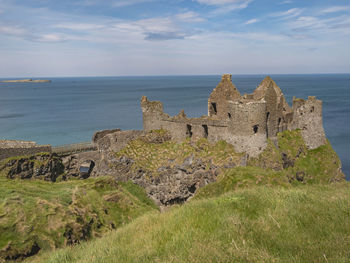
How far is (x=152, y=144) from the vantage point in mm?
25797

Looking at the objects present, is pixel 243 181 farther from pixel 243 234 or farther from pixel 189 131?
pixel 189 131

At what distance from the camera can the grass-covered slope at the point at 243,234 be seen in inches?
198

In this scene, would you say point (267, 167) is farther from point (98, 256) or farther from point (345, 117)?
point (345, 117)

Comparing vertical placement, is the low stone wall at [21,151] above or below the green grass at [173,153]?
above

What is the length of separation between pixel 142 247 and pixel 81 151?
76.2 ft

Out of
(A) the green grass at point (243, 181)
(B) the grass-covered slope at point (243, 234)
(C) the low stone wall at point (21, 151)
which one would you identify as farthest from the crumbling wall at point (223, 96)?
(B) the grass-covered slope at point (243, 234)

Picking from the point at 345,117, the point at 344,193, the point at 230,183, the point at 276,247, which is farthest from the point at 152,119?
the point at 345,117

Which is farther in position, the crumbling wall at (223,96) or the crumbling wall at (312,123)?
the crumbling wall at (223,96)

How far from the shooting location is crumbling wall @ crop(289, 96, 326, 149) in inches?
963

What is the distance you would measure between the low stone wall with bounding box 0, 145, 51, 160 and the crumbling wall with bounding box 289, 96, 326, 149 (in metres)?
22.0

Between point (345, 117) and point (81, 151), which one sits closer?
point (81, 151)

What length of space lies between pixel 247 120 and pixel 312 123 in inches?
289

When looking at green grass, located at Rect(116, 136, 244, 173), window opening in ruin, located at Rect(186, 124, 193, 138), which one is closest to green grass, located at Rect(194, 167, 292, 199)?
green grass, located at Rect(116, 136, 244, 173)

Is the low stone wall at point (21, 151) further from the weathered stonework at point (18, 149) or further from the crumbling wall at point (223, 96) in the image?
the crumbling wall at point (223, 96)
